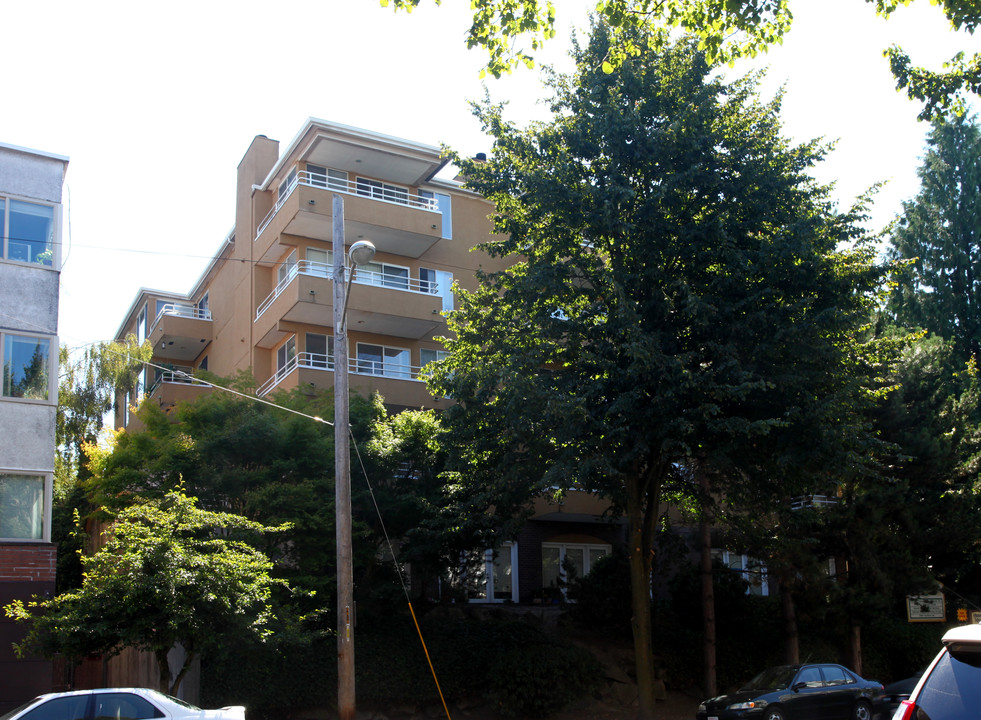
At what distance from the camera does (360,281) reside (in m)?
32.2

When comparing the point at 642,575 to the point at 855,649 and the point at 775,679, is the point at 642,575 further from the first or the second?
the point at 855,649

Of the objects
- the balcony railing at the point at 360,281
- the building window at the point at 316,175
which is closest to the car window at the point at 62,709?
the balcony railing at the point at 360,281

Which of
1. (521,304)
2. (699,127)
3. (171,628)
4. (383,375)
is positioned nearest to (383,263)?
(383,375)

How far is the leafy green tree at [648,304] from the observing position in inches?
703

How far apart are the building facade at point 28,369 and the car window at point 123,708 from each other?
649 centimetres

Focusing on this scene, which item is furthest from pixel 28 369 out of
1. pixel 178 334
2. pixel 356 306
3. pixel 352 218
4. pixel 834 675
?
pixel 178 334

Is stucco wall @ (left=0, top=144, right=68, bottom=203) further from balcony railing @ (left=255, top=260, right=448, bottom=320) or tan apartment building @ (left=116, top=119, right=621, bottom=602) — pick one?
balcony railing @ (left=255, top=260, right=448, bottom=320)

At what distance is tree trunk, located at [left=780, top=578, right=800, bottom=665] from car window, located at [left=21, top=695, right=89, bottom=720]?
1675 cm

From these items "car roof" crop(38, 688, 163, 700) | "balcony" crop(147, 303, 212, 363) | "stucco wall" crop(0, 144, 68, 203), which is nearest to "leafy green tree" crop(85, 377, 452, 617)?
"car roof" crop(38, 688, 163, 700)

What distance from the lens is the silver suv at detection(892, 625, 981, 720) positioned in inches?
201

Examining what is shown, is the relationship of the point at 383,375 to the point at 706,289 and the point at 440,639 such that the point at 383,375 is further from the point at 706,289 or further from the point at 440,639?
the point at 706,289

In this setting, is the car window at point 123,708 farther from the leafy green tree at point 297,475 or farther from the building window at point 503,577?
the building window at point 503,577

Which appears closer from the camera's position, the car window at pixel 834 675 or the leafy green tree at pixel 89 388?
the car window at pixel 834 675

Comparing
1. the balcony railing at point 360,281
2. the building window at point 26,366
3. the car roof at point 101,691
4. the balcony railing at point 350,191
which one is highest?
the balcony railing at point 350,191
